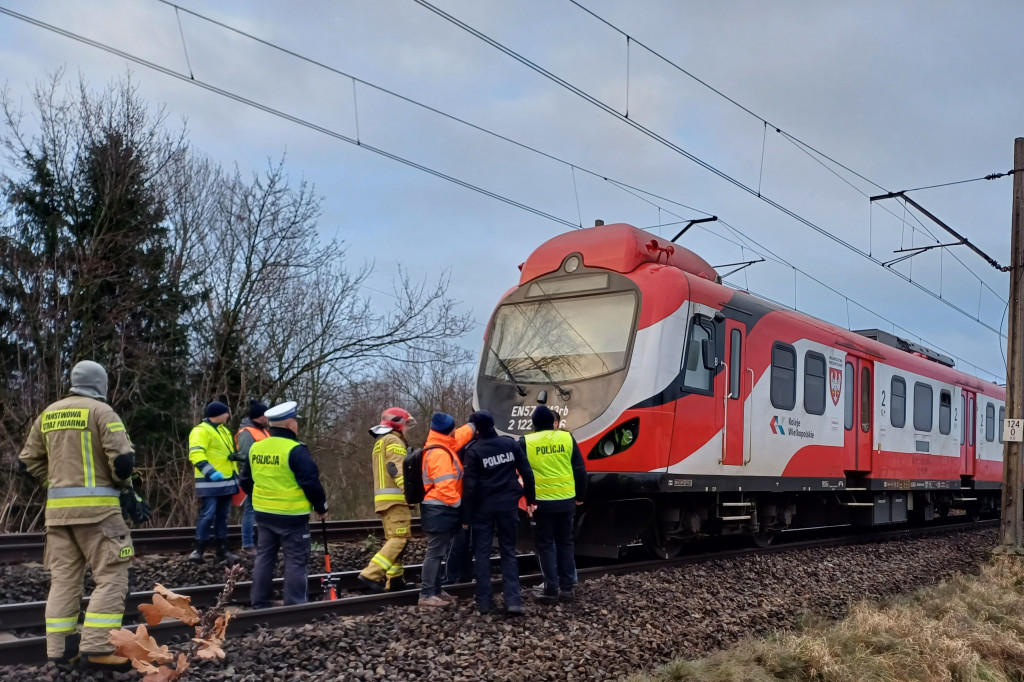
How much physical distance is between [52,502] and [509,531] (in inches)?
137

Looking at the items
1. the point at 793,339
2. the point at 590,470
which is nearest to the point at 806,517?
the point at 793,339

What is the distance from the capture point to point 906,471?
15.3 meters

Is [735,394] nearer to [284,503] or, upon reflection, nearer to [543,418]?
[543,418]

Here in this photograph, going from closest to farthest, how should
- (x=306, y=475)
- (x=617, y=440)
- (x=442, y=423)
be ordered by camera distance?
(x=306, y=475) → (x=442, y=423) → (x=617, y=440)

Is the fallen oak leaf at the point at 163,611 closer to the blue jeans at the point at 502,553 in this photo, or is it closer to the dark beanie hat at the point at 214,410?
the blue jeans at the point at 502,553

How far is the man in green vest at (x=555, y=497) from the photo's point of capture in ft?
25.5

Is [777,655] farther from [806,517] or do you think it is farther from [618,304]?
[806,517]

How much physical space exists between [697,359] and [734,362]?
88 cm

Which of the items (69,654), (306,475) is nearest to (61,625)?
(69,654)

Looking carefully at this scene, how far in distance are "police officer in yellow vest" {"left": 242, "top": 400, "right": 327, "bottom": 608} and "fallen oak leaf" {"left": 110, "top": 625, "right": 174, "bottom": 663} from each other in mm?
1965

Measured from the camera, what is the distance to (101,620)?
210 inches

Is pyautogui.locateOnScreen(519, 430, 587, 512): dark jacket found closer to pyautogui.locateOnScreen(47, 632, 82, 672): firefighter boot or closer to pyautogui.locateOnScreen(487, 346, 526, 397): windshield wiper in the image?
pyautogui.locateOnScreen(487, 346, 526, 397): windshield wiper

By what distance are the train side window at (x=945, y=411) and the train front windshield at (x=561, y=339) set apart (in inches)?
399

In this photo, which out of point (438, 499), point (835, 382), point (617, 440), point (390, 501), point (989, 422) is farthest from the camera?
point (989, 422)
